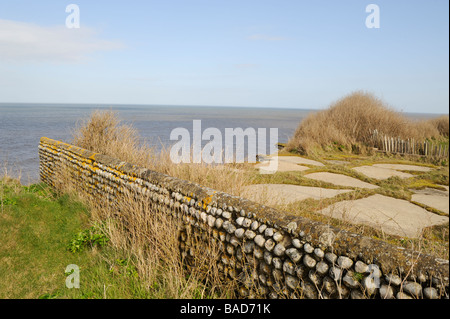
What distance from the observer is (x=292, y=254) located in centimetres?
281

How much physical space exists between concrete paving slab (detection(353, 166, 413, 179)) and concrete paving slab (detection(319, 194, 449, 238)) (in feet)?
9.46

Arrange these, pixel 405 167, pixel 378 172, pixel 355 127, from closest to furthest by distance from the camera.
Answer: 1. pixel 378 172
2. pixel 405 167
3. pixel 355 127

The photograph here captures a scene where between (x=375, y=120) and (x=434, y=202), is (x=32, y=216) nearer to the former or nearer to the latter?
(x=434, y=202)

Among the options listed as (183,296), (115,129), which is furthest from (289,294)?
(115,129)

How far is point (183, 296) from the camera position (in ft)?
9.98

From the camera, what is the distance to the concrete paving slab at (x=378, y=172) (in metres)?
9.50

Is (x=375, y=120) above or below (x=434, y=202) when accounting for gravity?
above

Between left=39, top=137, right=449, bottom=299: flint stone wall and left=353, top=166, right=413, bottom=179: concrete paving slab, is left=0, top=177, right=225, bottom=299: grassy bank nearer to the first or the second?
left=39, top=137, right=449, bottom=299: flint stone wall

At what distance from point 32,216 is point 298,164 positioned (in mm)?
8405

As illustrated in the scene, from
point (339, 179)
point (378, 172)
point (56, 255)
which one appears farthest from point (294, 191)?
point (56, 255)

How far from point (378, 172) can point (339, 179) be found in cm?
213

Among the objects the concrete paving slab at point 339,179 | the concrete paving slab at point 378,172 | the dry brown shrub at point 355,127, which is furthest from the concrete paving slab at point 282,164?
the dry brown shrub at point 355,127
